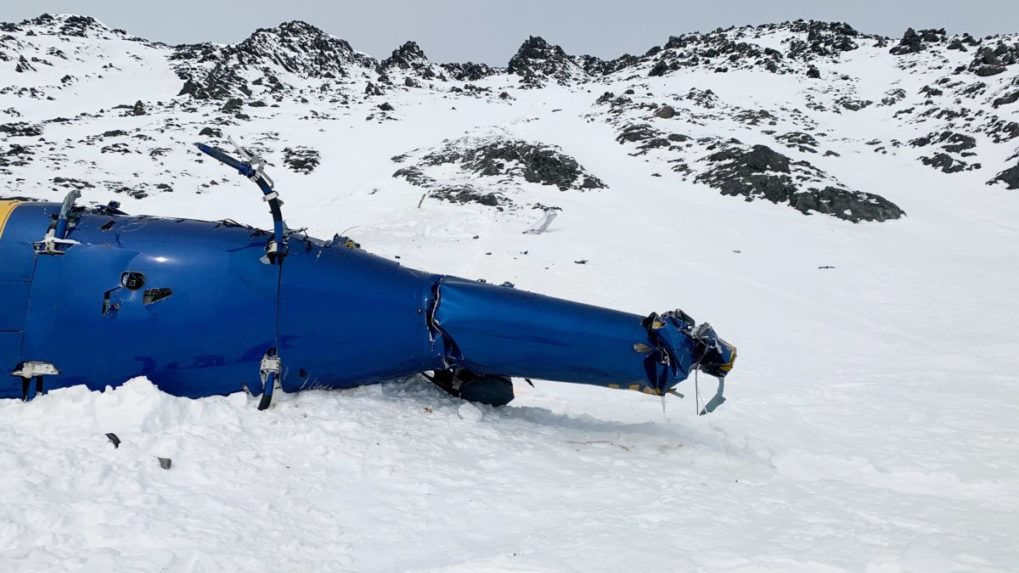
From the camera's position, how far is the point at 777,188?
29.7 metres

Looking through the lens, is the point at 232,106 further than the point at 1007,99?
Yes

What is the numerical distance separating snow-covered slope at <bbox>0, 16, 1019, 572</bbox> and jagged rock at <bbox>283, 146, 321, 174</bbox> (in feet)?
0.84

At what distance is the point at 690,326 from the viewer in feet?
19.7

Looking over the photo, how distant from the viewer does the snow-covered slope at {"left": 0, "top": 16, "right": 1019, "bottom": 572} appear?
3633 mm

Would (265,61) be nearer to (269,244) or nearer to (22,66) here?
(22,66)

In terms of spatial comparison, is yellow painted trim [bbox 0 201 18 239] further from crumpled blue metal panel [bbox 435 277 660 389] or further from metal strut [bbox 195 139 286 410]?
crumpled blue metal panel [bbox 435 277 660 389]

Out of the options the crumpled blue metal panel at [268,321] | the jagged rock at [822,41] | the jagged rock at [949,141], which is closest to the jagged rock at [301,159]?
the crumpled blue metal panel at [268,321]

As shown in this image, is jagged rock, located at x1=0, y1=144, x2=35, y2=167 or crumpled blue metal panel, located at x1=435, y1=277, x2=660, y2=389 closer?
crumpled blue metal panel, located at x1=435, y1=277, x2=660, y2=389

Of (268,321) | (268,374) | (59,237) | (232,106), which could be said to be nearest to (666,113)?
(232,106)

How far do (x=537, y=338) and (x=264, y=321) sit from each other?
262 centimetres

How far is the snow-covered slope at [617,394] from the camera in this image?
363 centimetres

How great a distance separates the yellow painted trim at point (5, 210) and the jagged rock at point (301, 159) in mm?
35923

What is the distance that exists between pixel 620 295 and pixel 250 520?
460 inches

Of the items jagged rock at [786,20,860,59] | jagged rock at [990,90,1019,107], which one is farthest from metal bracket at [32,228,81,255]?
jagged rock at [786,20,860,59]
